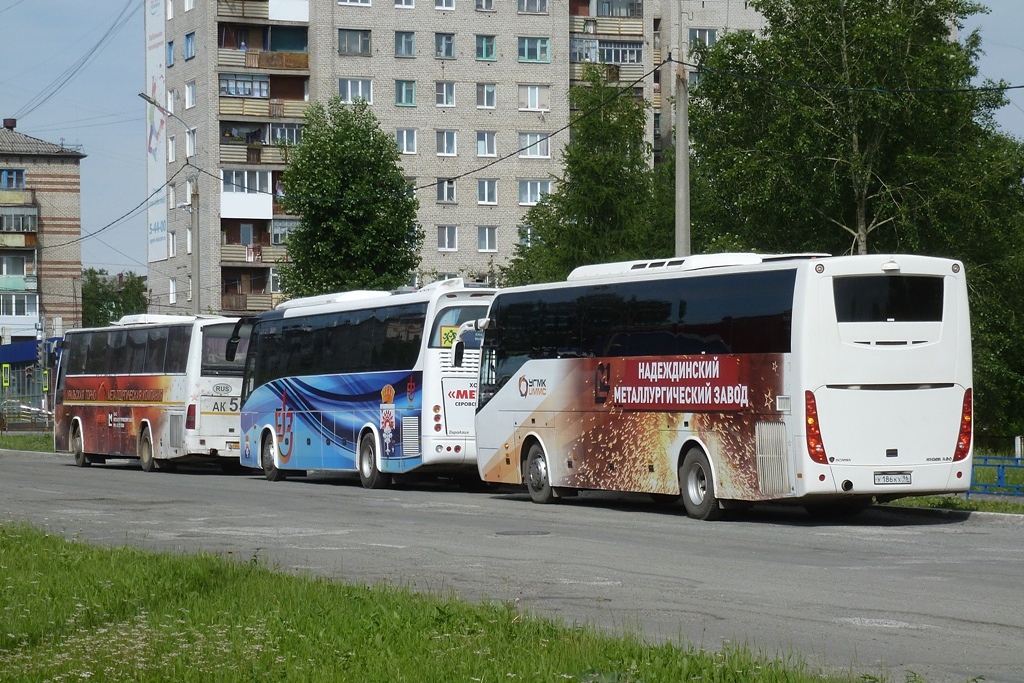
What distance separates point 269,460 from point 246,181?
50.6m

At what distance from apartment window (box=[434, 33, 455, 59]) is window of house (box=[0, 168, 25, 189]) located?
47.1 m

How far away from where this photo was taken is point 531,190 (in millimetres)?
84812

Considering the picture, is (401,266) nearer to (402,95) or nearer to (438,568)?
(402,95)

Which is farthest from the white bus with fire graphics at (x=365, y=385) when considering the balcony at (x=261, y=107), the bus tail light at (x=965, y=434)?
the balcony at (x=261, y=107)

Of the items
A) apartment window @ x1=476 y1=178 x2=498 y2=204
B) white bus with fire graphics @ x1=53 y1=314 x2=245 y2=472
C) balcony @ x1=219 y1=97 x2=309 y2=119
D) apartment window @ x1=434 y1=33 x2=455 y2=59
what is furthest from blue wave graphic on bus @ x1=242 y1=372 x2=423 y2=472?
apartment window @ x1=434 y1=33 x2=455 y2=59

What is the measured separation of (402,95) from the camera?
82.5 m

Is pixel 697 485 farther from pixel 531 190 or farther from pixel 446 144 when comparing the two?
pixel 531 190

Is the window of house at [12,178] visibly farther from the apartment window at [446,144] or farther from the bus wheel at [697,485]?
the bus wheel at [697,485]

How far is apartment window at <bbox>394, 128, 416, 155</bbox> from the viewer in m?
82.2

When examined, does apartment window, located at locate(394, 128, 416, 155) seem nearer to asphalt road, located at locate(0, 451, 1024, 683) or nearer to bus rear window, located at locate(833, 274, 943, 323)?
asphalt road, located at locate(0, 451, 1024, 683)

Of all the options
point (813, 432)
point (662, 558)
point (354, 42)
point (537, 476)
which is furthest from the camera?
point (354, 42)

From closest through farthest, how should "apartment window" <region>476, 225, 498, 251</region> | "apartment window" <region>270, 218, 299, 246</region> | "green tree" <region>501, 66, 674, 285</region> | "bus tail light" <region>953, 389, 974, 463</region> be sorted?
"bus tail light" <region>953, 389, 974, 463</region>
"green tree" <region>501, 66, 674, 285</region>
"apartment window" <region>270, 218, 299, 246</region>
"apartment window" <region>476, 225, 498, 251</region>

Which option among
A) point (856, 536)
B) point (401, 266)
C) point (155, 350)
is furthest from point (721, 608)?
point (401, 266)

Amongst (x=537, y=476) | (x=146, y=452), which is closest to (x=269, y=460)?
(x=146, y=452)
